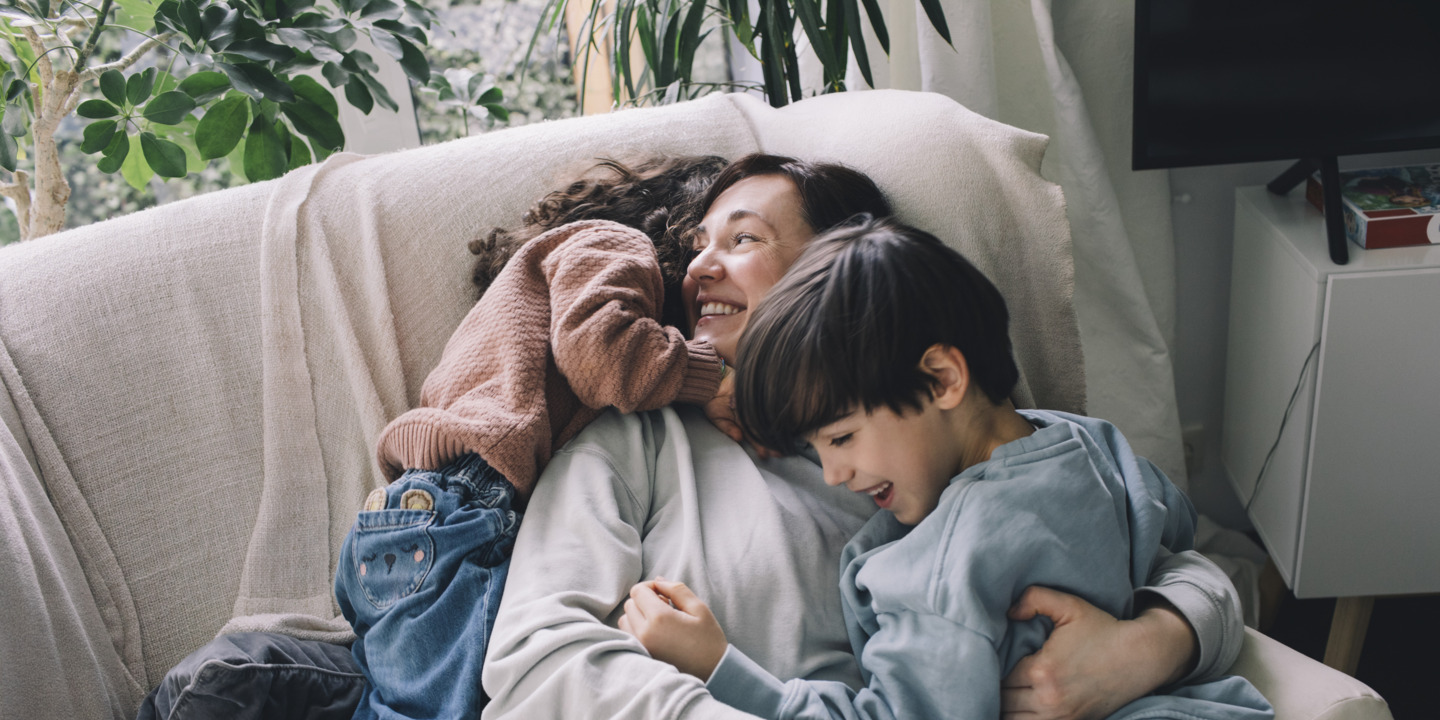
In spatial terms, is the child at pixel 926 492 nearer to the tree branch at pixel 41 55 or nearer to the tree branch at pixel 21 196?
the tree branch at pixel 41 55

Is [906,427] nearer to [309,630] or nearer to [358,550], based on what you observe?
[358,550]

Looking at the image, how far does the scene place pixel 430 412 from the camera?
104 centimetres

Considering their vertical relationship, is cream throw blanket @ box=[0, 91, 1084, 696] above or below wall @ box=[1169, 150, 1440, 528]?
above

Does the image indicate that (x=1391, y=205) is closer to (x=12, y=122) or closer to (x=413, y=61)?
(x=413, y=61)

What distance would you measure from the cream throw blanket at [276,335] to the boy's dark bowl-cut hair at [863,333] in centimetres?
32

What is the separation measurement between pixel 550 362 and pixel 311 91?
71cm

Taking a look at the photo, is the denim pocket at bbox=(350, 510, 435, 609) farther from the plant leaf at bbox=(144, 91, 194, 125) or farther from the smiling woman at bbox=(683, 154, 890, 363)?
the plant leaf at bbox=(144, 91, 194, 125)

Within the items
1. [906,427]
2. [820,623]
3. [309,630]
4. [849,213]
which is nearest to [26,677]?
[309,630]

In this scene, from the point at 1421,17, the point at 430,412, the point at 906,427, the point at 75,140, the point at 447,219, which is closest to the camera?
the point at 906,427

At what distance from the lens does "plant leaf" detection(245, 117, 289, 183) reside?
1.50 m

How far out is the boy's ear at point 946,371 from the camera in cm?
92

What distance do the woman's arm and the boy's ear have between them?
0.19 metres

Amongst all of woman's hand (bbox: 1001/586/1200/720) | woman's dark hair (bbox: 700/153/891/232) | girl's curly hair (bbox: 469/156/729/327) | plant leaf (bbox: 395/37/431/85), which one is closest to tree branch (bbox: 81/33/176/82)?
plant leaf (bbox: 395/37/431/85)

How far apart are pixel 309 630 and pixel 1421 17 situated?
1.72 m
